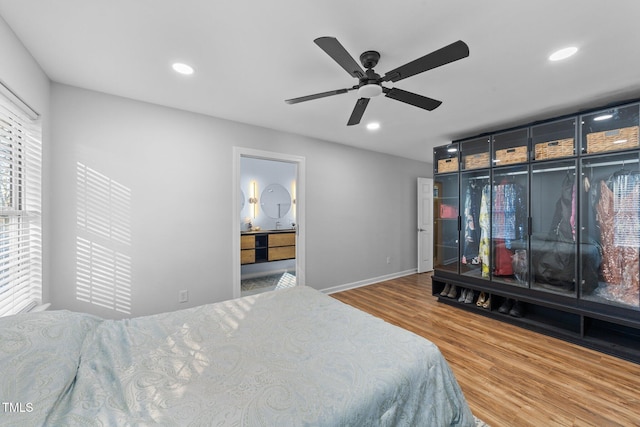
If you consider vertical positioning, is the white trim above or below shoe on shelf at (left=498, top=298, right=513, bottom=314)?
above

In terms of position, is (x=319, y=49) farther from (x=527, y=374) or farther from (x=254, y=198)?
(x=254, y=198)

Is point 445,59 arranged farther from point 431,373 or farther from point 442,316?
point 442,316

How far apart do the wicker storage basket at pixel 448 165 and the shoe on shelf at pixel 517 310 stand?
1.85 metres

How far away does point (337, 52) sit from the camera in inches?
55.6

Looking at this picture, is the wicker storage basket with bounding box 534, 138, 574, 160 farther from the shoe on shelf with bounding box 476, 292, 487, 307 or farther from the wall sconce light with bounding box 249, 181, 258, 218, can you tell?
the wall sconce light with bounding box 249, 181, 258, 218

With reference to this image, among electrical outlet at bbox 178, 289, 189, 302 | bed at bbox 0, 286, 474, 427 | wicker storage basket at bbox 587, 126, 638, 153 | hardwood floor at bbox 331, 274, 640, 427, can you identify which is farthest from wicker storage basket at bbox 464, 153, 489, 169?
electrical outlet at bbox 178, 289, 189, 302

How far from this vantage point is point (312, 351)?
4.34ft

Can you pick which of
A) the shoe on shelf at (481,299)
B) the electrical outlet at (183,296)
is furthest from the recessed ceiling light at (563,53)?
the electrical outlet at (183,296)

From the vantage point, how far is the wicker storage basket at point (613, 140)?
238 cm

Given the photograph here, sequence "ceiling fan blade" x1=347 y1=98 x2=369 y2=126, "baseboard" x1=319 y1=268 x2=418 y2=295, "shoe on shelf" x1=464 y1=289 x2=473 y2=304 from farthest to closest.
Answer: "baseboard" x1=319 y1=268 x2=418 y2=295 → "shoe on shelf" x1=464 y1=289 x2=473 y2=304 → "ceiling fan blade" x1=347 y1=98 x2=369 y2=126

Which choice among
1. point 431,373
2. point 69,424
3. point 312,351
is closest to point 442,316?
point 431,373

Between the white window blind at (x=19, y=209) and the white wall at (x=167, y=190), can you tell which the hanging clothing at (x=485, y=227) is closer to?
the white wall at (x=167, y=190)

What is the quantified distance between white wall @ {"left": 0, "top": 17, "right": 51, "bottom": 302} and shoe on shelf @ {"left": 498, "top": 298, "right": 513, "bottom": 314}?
15.3 feet

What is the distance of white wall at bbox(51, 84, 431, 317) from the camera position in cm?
235
